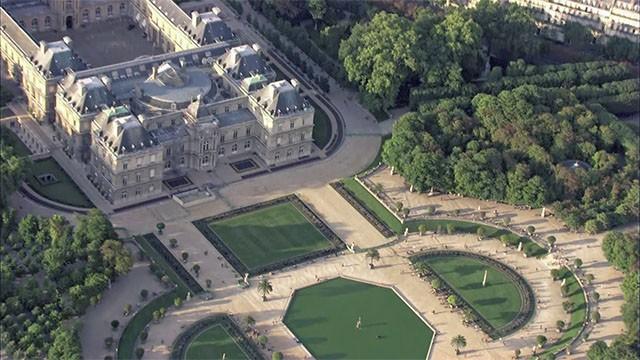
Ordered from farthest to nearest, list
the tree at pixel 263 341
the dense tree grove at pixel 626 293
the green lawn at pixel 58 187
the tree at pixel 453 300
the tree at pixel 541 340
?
1. the green lawn at pixel 58 187
2. the tree at pixel 453 300
3. the tree at pixel 541 340
4. the dense tree grove at pixel 626 293
5. the tree at pixel 263 341

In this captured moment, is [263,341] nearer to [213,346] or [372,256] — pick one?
[213,346]

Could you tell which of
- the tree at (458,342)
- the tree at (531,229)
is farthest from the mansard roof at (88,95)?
the tree at (531,229)

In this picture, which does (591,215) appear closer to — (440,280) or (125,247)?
(440,280)

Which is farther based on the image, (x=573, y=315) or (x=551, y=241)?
(x=551, y=241)

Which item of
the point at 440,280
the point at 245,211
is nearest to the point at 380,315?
the point at 440,280

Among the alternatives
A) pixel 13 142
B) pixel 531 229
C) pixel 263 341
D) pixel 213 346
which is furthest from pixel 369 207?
pixel 13 142

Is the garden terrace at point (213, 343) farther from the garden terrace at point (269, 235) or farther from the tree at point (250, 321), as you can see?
the garden terrace at point (269, 235)
